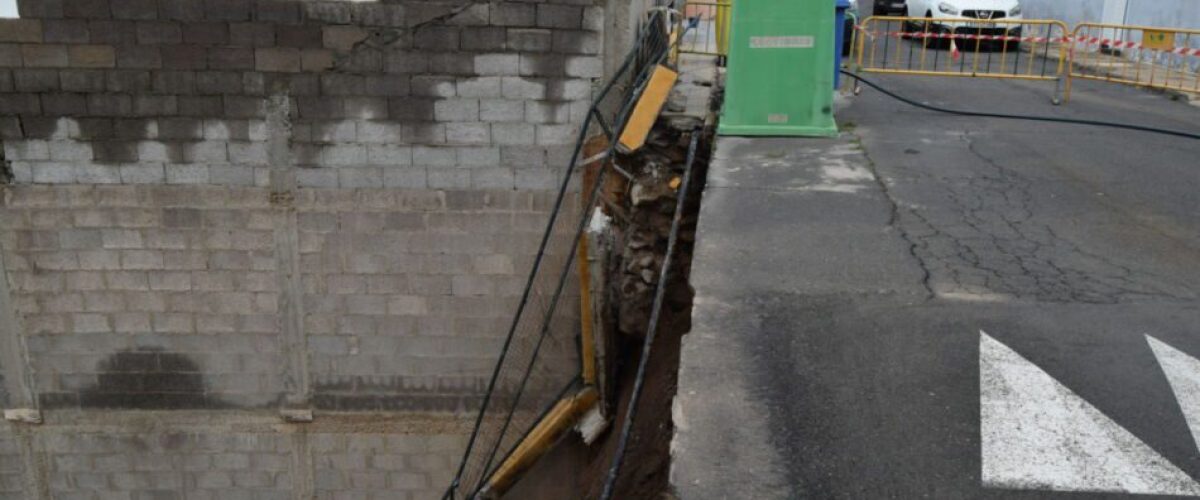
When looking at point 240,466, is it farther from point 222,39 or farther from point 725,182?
point 725,182

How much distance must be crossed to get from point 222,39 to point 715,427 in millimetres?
5965

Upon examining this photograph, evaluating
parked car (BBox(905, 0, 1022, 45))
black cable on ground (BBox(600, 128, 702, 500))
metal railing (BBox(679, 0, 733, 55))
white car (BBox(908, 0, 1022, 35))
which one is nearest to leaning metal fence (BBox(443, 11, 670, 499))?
black cable on ground (BBox(600, 128, 702, 500))

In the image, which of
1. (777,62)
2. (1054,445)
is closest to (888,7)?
(777,62)

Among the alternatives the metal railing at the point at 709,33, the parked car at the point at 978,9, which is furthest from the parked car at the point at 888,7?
the metal railing at the point at 709,33

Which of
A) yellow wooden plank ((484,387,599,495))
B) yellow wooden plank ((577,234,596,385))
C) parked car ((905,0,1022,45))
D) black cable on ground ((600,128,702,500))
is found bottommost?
yellow wooden plank ((484,387,599,495))

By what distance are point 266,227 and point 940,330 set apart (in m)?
5.93

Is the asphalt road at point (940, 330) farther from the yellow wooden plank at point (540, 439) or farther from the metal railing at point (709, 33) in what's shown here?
the metal railing at point (709, 33)

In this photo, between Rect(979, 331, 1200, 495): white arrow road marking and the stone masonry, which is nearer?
Rect(979, 331, 1200, 495): white arrow road marking

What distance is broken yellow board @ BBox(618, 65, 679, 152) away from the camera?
834 cm

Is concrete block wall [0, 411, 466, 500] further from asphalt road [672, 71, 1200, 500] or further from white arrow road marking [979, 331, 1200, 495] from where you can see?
white arrow road marking [979, 331, 1200, 495]

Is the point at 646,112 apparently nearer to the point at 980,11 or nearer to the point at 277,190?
the point at 277,190

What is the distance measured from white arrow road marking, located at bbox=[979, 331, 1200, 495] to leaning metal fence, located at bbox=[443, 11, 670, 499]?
4584mm

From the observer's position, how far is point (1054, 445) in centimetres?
384

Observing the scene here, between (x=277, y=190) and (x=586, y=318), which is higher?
(x=277, y=190)
